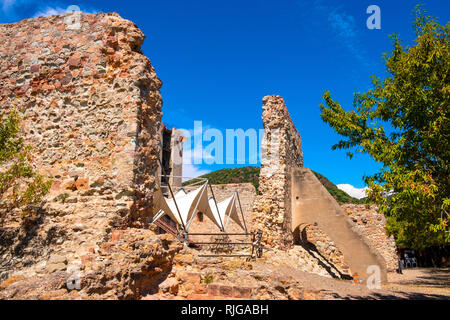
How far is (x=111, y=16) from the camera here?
657cm

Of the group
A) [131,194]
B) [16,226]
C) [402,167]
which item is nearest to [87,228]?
[131,194]

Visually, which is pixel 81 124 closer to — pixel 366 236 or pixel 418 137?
pixel 418 137

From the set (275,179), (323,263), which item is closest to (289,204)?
(275,179)

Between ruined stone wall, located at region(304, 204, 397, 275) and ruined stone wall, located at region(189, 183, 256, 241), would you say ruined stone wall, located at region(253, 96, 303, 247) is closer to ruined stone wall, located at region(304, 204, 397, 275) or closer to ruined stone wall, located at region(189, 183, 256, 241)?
ruined stone wall, located at region(304, 204, 397, 275)

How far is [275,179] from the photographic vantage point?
1334cm

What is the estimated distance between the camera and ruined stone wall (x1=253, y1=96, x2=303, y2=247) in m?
12.8

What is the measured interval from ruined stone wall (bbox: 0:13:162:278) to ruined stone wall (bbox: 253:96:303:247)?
755 centimetres

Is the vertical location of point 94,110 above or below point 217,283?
above

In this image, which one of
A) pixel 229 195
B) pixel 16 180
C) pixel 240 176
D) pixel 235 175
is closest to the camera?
pixel 16 180

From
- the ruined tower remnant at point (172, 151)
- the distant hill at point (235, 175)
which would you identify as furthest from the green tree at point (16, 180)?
the distant hill at point (235, 175)

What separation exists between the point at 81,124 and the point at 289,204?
986cm

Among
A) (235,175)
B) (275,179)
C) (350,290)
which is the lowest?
(350,290)
